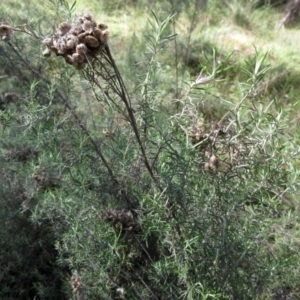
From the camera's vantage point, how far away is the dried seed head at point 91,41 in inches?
40.0

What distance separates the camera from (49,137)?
1469mm

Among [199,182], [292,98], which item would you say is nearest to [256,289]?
[199,182]

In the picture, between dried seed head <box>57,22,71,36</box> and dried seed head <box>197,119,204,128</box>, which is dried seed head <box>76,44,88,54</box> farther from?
dried seed head <box>197,119,204,128</box>

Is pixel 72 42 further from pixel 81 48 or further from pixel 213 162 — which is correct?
pixel 213 162

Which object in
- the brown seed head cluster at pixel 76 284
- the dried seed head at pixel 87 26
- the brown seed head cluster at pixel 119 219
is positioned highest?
the dried seed head at pixel 87 26

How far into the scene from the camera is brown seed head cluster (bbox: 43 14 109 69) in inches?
40.2

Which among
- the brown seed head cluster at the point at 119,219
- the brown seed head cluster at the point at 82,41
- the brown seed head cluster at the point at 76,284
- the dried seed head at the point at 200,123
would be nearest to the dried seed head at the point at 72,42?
the brown seed head cluster at the point at 82,41

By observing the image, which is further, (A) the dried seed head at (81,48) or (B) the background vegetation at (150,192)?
(B) the background vegetation at (150,192)

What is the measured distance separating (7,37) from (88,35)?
29 centimetres

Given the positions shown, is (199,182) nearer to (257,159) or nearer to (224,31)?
(257,159)

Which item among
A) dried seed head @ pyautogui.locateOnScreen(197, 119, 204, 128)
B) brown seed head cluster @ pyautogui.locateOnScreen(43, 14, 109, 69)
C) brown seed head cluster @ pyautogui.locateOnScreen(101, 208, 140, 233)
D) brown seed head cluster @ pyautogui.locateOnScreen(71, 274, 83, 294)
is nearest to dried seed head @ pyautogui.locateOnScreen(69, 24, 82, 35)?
brown seed head cluster @ pyautogui.locateOnScreen(43, 14, 109, 69)

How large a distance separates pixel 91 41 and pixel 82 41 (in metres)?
0.02

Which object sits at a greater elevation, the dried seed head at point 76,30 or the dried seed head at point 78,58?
the dried seed head at point 76,30

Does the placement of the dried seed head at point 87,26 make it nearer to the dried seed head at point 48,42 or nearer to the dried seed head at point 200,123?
the dried seed head at point 48,42
